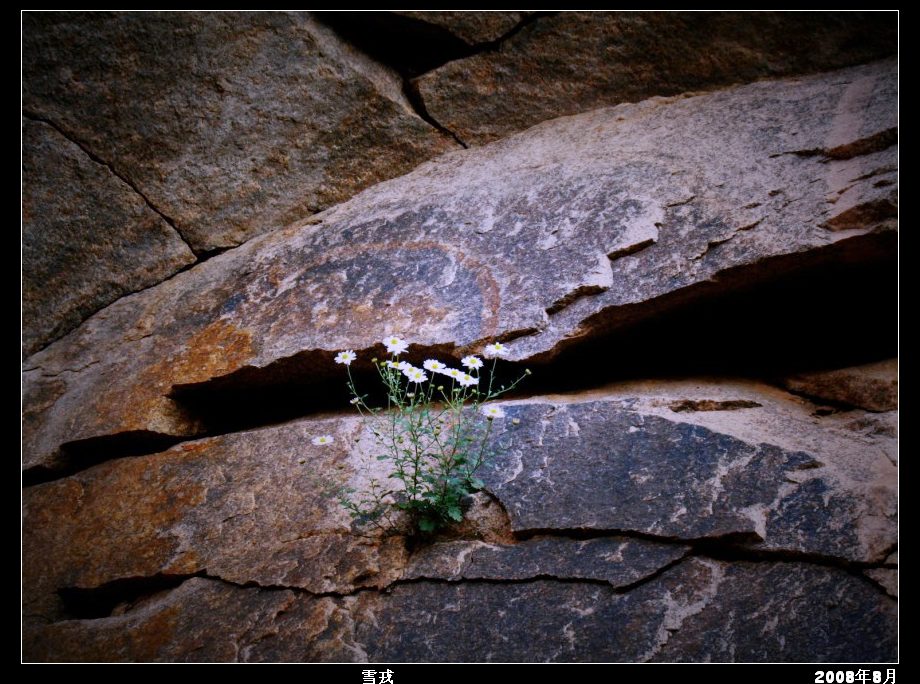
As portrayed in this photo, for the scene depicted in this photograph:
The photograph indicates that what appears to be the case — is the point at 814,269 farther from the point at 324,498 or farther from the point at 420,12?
the point at 420,12

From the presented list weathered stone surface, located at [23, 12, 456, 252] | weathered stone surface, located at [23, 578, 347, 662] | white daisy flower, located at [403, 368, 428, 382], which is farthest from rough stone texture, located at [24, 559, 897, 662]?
weathered stone surface, located at [23, 12, 456, 252]

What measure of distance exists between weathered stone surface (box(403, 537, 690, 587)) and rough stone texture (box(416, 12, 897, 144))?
2358 millimetres

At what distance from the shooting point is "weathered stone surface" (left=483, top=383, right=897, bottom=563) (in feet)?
6.27

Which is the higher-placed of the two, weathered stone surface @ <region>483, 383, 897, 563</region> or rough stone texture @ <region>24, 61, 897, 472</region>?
rough stone texture @ <region>24, 61, 897, 472</region>

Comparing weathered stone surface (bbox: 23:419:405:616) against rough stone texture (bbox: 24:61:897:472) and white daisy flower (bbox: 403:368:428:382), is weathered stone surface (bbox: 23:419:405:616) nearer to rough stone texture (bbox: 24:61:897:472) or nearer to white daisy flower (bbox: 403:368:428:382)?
rough stone texture (bbox: 24:61:897:472)

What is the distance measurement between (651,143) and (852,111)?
0.81 metres

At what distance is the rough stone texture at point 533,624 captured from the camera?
5.65ft

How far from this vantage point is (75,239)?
11.1 ft

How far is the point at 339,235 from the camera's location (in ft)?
10.5

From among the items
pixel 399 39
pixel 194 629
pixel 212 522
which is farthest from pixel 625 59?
pixel 194 629

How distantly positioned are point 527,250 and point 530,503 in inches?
44.2

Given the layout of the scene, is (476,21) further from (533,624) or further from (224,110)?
(533,624)

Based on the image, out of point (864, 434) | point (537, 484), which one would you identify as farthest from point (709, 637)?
point (864, 434)

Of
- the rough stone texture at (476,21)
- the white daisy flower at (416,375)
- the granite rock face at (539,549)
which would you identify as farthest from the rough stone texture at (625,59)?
the white daisy flower at (416,375)
